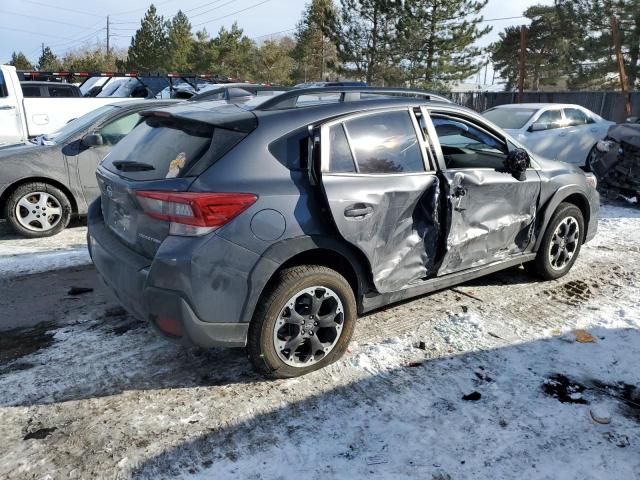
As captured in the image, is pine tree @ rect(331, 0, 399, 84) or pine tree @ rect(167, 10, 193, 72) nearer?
pine tree @ rect(331, 0, 399, 84)

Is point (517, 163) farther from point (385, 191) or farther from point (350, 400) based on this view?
point (350, 400)

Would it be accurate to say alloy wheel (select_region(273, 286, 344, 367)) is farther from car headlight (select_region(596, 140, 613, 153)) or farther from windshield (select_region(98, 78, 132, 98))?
windshield (select_region(98, 78, 132, 98))

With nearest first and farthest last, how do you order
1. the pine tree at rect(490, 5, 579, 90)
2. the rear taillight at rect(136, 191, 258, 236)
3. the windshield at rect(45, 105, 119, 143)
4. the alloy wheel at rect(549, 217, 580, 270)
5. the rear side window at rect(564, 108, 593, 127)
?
the rear taillight at rect(136, 191, 258, 236) < the alloy wheel at rect(549, 217, 580, 270) < the windshield at rect(45, 105, 119, 143) < the rear side window at rect(564, 108, 593, 127) < the pine tree at rect(490, 5, 579, 90)

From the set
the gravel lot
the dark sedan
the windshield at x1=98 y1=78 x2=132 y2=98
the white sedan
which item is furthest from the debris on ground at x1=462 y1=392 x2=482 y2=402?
the windshield at x1=98 y1=78 x2=132 y2=98

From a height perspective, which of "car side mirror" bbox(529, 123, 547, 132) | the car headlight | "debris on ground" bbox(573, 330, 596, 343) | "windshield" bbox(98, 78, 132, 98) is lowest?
"debris on ground" bbox(573, 330, 596, 343)

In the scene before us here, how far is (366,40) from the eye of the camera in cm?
3453

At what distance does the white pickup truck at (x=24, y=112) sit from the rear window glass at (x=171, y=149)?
7440mm

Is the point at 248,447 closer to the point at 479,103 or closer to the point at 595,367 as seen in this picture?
the point at 595,367

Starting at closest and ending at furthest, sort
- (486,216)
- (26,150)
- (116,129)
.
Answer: (486,216) < (26,150) < (116,129)

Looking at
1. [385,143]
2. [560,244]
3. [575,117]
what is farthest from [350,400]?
[575,117]

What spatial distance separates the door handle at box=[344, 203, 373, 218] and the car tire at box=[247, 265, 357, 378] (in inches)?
14.7

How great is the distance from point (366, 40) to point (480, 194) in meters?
32.9

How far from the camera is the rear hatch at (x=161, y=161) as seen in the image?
308cm

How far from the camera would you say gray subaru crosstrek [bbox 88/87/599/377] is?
298 cm
